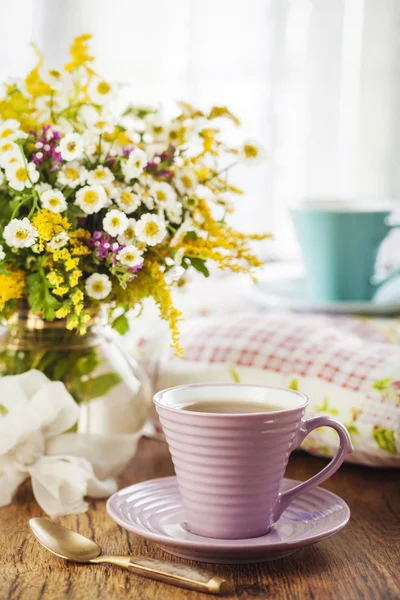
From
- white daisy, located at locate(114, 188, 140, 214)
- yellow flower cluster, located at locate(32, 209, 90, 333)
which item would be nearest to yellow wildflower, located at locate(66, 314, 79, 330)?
yellow flower cluster, located at locate(32, 209, 90, 333)

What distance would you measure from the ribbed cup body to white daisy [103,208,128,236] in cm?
15

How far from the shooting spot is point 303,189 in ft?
8.44

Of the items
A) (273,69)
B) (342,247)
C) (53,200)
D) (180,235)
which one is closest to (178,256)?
(180,235)

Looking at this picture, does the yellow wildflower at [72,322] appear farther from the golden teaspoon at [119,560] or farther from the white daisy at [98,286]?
the golden teaspoon at [119,560]

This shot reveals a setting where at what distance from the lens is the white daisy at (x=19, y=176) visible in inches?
26.9

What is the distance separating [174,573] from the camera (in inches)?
21.8

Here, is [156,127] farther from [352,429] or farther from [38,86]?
[352,429]

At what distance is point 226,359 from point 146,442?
14 centimetres

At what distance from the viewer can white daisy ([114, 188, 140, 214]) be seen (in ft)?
2.33

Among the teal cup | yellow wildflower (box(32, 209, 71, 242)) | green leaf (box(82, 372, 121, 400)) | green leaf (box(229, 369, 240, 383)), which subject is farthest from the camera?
the teal cup

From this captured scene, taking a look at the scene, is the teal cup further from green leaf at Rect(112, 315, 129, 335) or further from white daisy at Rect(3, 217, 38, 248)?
white daisy at Rect(3, 217, 38, 248)

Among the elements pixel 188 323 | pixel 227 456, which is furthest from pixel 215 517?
pixel 188 323

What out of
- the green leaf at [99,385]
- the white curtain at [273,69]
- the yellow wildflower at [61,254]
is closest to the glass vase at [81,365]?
the green leaf at [99,385]

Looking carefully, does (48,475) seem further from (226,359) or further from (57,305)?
(226,359)
